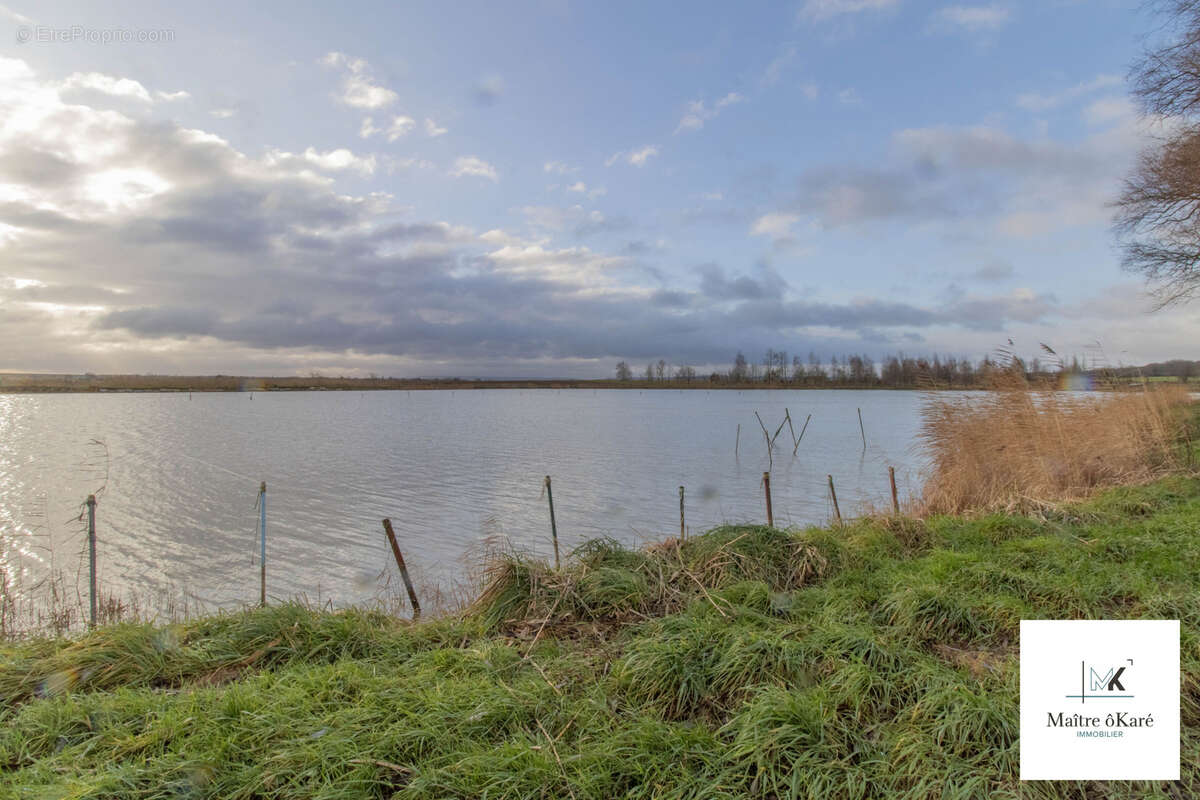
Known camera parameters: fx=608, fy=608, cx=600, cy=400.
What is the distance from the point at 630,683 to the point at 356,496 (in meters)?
18.5

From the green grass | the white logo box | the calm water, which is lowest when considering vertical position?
the calm water

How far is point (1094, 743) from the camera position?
3.25m

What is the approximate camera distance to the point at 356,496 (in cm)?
2056

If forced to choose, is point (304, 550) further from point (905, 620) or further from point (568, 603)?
point (905, 620)

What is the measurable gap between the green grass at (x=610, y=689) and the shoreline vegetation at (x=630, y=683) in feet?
0.06

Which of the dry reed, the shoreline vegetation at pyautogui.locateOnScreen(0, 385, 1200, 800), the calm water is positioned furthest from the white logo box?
the dry reed

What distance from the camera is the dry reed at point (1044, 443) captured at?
12570 millimetres

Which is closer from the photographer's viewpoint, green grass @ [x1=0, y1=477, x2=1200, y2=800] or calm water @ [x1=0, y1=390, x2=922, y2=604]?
green grass @ [x1=0, y1=477, x2=1200, y2=800]

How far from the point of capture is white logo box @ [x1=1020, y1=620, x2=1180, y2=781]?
316 centimetres

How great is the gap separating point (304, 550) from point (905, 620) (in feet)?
43.5

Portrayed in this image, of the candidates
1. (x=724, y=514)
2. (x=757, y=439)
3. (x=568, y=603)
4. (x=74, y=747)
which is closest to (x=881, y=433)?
(x=757, y=439)

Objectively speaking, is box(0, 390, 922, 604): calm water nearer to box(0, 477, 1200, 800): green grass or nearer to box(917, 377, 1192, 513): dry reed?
box(917, 377, 1192, 513): dry reed

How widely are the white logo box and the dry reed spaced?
29.4ft

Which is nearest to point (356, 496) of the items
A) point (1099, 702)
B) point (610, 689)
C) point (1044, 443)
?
point (610, 689)
